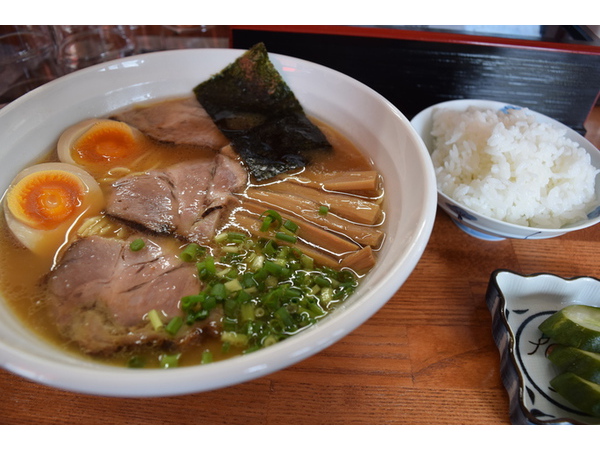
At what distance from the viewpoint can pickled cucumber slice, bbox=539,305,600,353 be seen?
1.41 metres

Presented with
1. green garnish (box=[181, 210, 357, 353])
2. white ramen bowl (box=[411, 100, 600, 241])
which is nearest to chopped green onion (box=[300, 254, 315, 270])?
green garnish (box=[181, 210, 357, 353])

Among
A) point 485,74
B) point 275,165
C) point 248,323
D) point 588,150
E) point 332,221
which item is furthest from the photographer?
point 485,74

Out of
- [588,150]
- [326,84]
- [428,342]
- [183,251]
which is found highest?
[326,84]

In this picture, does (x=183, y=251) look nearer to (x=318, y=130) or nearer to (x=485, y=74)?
(x=318, y=130)

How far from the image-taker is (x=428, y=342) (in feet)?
5.29

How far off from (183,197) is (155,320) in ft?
1.88

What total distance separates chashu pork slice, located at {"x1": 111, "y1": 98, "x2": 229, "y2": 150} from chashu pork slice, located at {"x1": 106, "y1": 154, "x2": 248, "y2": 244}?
6.1 inches

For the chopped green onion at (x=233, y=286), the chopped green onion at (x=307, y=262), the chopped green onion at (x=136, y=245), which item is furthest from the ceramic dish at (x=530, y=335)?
the chopped green onion at (x=136, y=245)

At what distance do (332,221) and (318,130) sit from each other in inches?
20.1

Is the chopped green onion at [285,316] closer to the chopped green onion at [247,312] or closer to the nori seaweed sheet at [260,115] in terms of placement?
the chopped green onion at [247,312]

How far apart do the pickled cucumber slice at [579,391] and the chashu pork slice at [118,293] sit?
3.64 feet

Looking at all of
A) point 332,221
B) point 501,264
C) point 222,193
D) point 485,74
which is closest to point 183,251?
point 222,193

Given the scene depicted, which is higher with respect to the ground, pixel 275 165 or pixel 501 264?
pixel 275 165

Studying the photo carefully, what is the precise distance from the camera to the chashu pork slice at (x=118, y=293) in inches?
50.8
